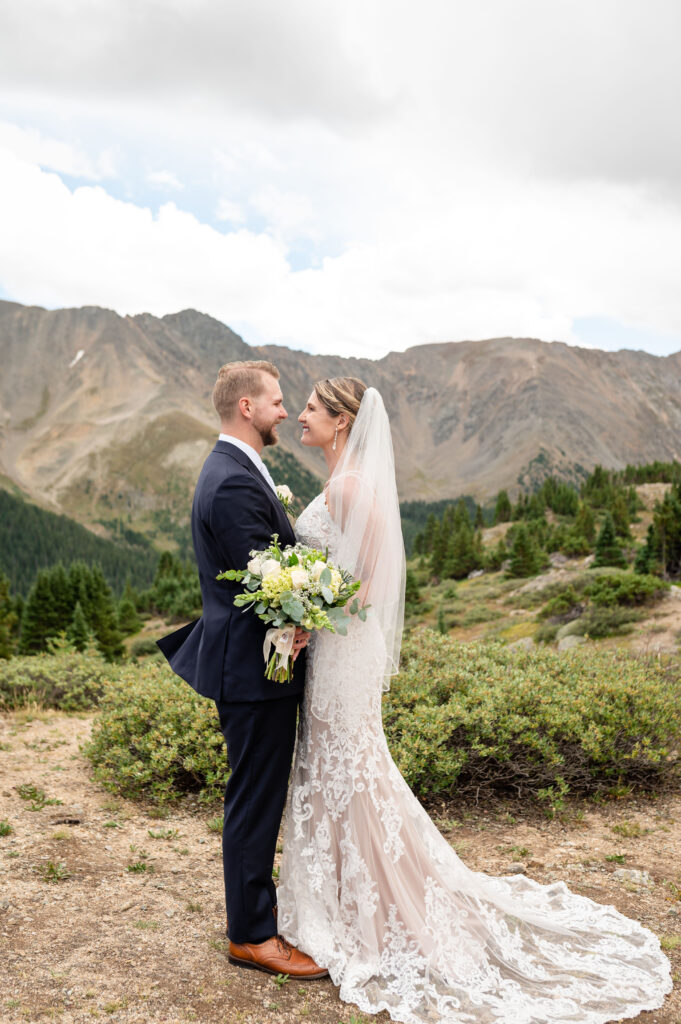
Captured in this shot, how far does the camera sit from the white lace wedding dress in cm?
448

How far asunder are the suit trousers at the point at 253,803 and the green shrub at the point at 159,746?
2.74 meters

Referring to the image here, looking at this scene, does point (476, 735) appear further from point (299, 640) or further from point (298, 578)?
point (298, 578)

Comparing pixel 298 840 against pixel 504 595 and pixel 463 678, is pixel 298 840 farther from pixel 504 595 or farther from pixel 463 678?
pixel 504 595

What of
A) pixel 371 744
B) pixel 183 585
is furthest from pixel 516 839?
pixel 183 585

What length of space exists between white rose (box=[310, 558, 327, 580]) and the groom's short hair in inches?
42.2

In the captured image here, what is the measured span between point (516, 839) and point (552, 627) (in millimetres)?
18048

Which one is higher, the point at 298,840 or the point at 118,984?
the point at 298,840

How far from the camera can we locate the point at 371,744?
4.83m

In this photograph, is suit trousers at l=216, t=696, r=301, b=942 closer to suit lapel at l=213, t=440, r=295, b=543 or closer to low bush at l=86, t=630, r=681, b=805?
suit lapel at l=213, t=440, r=295, b=543

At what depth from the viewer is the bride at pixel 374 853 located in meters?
4.53

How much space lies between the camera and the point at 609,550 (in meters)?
45.5

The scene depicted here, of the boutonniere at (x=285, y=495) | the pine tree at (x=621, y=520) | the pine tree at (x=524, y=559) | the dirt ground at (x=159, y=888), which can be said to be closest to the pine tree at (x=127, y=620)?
the pine tree at (x=524, y=559)

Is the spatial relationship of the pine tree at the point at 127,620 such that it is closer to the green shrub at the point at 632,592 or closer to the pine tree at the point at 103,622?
the pine tree at the point at 103,622

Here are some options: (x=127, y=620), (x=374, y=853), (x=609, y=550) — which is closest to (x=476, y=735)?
(x=374, y=853)
